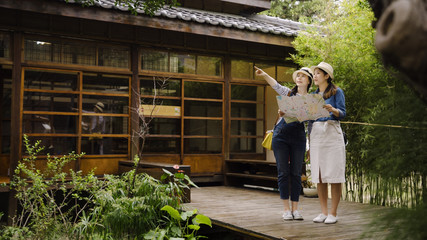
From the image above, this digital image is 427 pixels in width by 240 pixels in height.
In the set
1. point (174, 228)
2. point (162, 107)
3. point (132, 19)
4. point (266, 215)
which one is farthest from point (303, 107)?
point (162, 107)

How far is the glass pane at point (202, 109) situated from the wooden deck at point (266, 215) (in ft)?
4.94

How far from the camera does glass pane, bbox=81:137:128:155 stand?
7.20m

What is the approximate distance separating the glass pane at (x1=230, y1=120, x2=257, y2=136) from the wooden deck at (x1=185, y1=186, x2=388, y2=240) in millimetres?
1484

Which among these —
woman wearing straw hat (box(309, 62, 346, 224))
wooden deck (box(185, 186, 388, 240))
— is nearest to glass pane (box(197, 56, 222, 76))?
wooden deck (box(185, 186, 388, 240))

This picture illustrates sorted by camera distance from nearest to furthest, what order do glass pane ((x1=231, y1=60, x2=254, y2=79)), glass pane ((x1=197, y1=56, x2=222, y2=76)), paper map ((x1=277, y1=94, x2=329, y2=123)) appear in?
paper map ((x1=277, y1=94, x2=329, y2=123))
glass pane ((x1=197, y1=56, x2=222, y2=76))
glass pane ((x1=231, y1=60, x2=254, y2=79))

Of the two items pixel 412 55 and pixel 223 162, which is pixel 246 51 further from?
pixel 412 55

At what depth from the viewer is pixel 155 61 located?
25.7 feet

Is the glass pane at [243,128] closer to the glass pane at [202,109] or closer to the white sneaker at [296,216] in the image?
the glass pane at [202,109]

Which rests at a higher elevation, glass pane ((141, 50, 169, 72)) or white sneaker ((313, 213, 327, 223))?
glass pane ((141, 50, 169, 72))

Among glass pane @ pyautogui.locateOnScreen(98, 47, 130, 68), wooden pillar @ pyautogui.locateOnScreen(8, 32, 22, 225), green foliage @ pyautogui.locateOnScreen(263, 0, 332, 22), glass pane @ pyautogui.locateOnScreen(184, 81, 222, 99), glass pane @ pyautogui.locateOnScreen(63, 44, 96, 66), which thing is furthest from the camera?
green foliage @ pyautogui.locateOnScreen(263, 0, 332, 22)

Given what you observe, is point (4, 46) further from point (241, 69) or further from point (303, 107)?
point (303, 107)

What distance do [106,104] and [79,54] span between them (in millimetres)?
919

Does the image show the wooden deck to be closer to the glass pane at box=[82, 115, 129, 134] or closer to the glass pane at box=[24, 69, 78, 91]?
the glass pane at box=[82, 115, 129, 134]

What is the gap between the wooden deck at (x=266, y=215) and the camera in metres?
4.09
